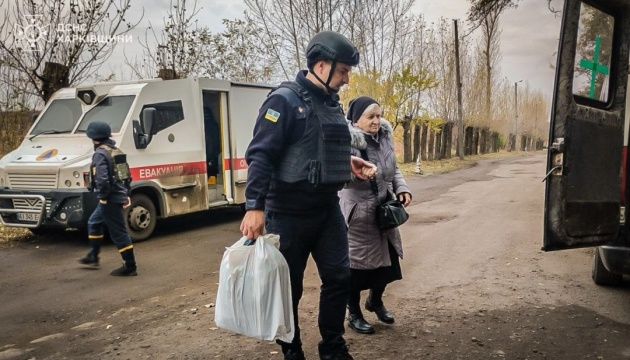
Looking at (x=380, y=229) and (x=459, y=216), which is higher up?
(x=380, y=229)

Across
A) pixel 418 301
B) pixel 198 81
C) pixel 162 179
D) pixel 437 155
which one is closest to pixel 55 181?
pixel 162 179

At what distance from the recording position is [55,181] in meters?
7.55

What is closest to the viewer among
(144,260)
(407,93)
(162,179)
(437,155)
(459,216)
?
(144,260)

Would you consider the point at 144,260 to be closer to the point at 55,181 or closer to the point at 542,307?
the point at 55,181

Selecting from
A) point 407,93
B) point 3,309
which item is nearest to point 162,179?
point 3,309

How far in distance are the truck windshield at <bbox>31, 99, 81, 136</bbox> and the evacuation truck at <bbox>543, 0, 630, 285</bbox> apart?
→ 749 cm

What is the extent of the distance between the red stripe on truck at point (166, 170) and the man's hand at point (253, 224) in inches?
222

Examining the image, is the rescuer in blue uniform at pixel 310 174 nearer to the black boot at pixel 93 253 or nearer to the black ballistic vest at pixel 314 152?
the black ballistic vest at pixel 314 152

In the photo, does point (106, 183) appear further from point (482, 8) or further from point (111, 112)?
point (482, 8)

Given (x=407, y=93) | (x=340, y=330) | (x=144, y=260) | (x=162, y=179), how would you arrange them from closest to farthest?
(x=340, y=330)
(x=144, y=260)
(x=162, y=179)
(x=407, y=93)

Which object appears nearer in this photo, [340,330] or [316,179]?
[316,179]

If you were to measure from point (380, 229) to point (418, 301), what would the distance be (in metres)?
1.18

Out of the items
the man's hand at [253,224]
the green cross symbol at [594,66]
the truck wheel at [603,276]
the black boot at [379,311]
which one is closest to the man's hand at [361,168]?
the man's hand at [253,224]

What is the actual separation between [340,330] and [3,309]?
362 cm
